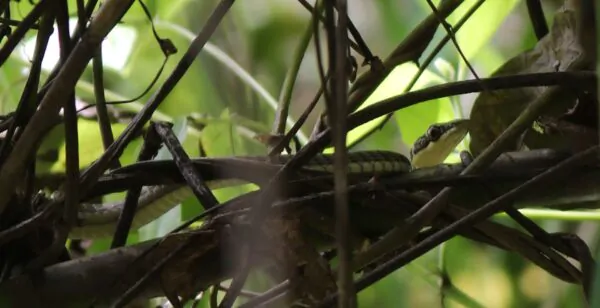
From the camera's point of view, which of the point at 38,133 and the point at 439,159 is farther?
the point at 439,159

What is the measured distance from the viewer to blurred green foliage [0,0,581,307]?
0.71m

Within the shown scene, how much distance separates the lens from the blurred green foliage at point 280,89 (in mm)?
714

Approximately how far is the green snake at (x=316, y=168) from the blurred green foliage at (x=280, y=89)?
3.4 inches

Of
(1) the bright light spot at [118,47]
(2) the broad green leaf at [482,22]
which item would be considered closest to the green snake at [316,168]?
(2) the broad green leaf at [482,22]

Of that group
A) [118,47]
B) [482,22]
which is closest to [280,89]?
[118,47]

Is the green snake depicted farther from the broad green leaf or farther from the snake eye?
the broad green leaf

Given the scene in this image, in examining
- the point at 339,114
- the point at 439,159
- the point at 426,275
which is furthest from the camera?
the point at 426,275

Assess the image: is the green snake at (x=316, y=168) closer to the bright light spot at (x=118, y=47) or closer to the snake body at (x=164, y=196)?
the snake body at (x=164, y=196)

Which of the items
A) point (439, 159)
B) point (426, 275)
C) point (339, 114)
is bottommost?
point (426, 275)

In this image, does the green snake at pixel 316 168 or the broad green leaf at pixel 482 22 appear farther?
the broad green leaf at pixel 482 22

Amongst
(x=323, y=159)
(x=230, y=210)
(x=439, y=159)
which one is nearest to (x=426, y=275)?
(x=439, y=159)

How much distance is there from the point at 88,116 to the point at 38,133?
1.62 ft

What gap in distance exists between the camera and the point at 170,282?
375mm

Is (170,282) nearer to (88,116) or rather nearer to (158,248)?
(158,248)
